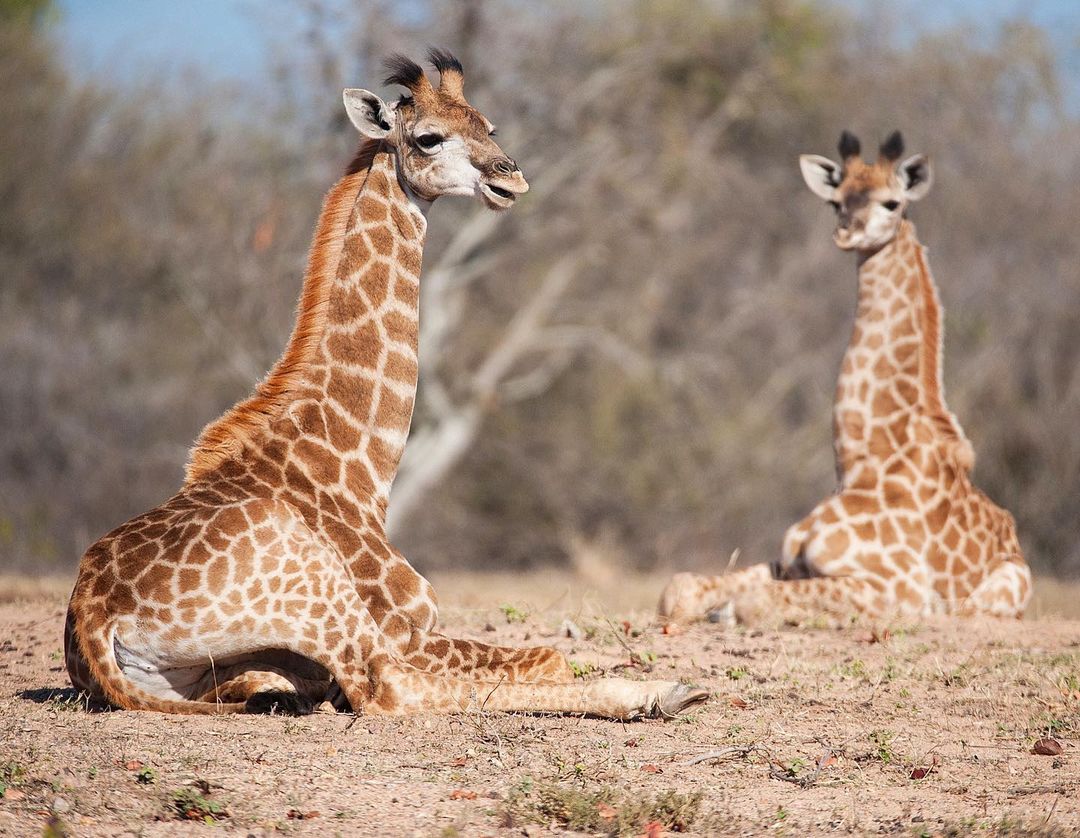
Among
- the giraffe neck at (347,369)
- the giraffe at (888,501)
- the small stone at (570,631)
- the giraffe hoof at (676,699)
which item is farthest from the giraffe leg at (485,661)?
the giraffe at (888,501)

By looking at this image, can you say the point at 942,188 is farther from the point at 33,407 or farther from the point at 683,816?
the point at 683,816

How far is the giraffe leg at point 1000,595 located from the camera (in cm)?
956

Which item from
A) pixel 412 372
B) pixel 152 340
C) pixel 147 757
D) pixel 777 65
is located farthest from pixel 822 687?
pixel 777 65

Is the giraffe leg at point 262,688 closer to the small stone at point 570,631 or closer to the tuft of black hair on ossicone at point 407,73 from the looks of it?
the small stone at point 570,631

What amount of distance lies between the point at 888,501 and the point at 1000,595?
90 centimetres

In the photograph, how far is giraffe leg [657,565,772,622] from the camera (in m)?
9.42

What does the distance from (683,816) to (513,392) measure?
19970 mm

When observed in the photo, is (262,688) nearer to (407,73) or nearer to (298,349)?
(298,349)

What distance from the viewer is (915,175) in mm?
11023

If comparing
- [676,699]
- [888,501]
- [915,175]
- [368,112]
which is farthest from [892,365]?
[676,699]

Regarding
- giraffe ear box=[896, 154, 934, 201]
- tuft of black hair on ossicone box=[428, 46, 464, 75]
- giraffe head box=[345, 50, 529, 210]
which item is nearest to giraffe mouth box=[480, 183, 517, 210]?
giraffe head box=[345, 50, 529, 210]

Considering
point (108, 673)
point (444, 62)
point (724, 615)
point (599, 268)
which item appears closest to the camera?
point (108, 673)

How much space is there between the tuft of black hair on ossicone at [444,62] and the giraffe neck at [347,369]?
26.5 inches

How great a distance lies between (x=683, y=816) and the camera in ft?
16.6
